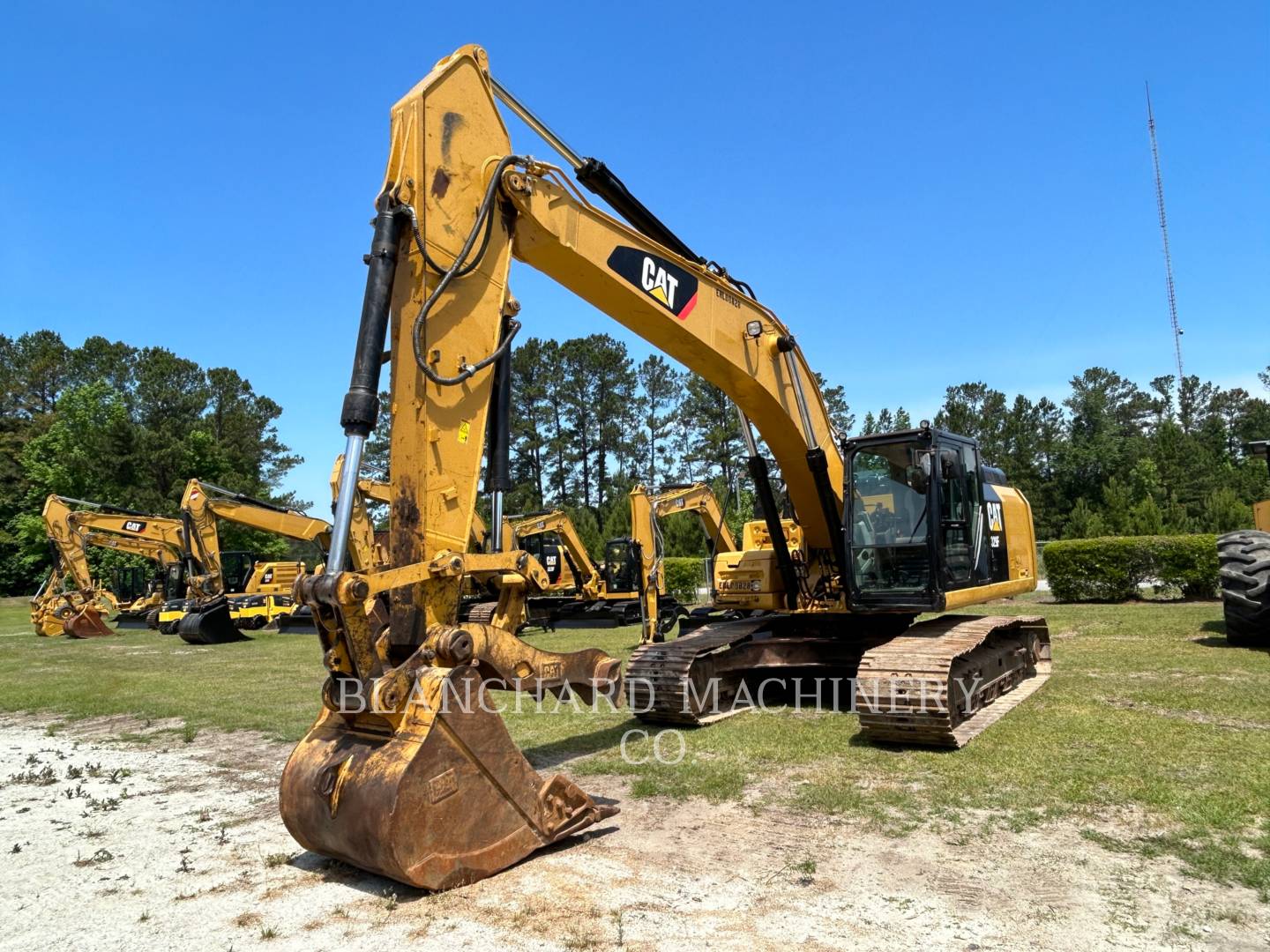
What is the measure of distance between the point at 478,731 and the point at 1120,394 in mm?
87567

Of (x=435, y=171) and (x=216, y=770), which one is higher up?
(x=435, y=171)

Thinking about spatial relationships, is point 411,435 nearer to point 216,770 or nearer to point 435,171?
point 435,171

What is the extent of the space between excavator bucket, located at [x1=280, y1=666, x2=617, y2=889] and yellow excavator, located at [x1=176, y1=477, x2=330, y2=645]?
16.8m

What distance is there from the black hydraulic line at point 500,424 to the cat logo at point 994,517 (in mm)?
5665

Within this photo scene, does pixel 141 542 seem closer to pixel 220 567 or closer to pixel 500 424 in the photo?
pixel 220 567

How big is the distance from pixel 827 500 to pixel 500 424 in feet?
13.6

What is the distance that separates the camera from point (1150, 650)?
473 inches

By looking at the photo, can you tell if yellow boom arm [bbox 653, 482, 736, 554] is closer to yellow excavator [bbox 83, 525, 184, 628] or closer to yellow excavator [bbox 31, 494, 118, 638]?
yellow excavator [bbox 83, 525, 184, 628]

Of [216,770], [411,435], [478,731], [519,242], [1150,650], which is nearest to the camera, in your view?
[478,731]

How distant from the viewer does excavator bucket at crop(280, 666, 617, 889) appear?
4273 millimetres

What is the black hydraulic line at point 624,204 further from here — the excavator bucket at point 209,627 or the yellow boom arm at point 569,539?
the excavator bucket at point 209,627

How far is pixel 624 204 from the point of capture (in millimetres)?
6965

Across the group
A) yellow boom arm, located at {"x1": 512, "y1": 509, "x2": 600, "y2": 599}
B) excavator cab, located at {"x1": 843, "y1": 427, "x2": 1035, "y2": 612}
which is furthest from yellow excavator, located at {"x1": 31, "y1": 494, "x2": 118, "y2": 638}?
excavator cab, located at {"x1": 843, "y1": 427, "x2": 1035, "y2": 612}

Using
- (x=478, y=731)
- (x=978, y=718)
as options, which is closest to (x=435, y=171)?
(x=478, y=731)
